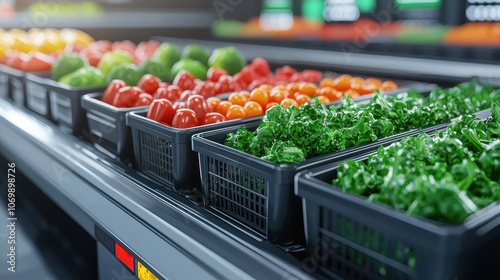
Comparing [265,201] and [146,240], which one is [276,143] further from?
[146,240]

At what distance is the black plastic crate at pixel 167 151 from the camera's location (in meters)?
1.43

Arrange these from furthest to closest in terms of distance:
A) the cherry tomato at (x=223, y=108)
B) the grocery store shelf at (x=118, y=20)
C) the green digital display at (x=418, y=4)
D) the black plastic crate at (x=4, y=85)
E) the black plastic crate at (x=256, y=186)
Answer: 1. the grocery store shelf at (x=118, y=20)
2. the green digital display at (x=418, y=4)
3. the black plastic crate at (x=4, y=85)
4. the cherry tomato at (x=223, y=108)
5. the black plastic crate at (x=256, y=186)

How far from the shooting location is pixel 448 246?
2.57 feet

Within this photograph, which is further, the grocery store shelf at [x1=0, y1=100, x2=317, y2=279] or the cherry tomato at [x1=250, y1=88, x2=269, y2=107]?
the cherry tomato at [x1=250, y1=88, x2=269, y2=107]

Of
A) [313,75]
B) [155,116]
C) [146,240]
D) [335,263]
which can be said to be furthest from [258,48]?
[335,263]

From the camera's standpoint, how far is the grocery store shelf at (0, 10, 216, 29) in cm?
505

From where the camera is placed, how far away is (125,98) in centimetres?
193

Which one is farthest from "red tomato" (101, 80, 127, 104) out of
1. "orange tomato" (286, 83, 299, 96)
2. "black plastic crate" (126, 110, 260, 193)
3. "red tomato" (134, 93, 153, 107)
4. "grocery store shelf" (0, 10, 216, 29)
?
"grocery store shelf" (0, 10, 216, 29)

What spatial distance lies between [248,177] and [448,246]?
1.71 ft

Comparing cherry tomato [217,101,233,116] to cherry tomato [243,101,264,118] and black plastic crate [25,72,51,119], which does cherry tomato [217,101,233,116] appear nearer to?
cherry tomato [243,101,264,118]

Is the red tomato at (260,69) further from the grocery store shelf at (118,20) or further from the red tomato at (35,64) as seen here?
the grocery store shelf at (118,20)

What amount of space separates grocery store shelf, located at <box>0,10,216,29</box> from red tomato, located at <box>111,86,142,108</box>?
361 cm

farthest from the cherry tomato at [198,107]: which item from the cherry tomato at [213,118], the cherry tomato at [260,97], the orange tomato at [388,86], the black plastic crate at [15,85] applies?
the black plastic crate at [15,85]

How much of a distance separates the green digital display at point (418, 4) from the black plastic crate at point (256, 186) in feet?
13.0
